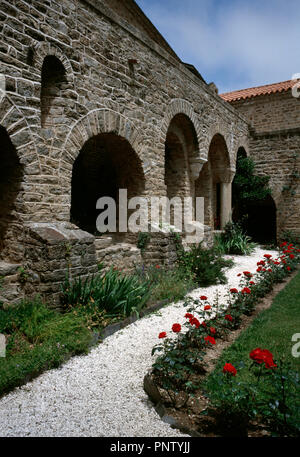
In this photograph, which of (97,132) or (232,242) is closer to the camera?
(97,132)

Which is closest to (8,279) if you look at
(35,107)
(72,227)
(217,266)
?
(72,227)

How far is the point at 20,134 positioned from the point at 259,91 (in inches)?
544

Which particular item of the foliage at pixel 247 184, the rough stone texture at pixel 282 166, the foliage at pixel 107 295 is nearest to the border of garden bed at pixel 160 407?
the foliage at pixel 107 295

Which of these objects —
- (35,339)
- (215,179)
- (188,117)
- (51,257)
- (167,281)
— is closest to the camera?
(35,339)

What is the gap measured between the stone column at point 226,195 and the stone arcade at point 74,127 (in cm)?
336

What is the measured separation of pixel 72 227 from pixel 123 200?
228 centimetres

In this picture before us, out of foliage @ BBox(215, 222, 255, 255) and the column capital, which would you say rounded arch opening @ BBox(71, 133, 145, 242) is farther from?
foliage @ BBox(215, 222, 255, 255)

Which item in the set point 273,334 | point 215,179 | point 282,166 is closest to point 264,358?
point 273,334

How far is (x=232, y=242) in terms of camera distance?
34.2ft

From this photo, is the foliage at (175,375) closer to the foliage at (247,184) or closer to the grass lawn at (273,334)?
the grass lawn at (273,334)

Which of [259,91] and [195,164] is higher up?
[259,91]

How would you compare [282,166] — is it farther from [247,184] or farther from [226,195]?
[226,195]

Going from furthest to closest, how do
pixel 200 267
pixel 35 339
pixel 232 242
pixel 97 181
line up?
pixel 232 242 → pixel 97 181 → pixel 200 267 → pixel 35 339

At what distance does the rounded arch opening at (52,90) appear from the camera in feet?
15.2
